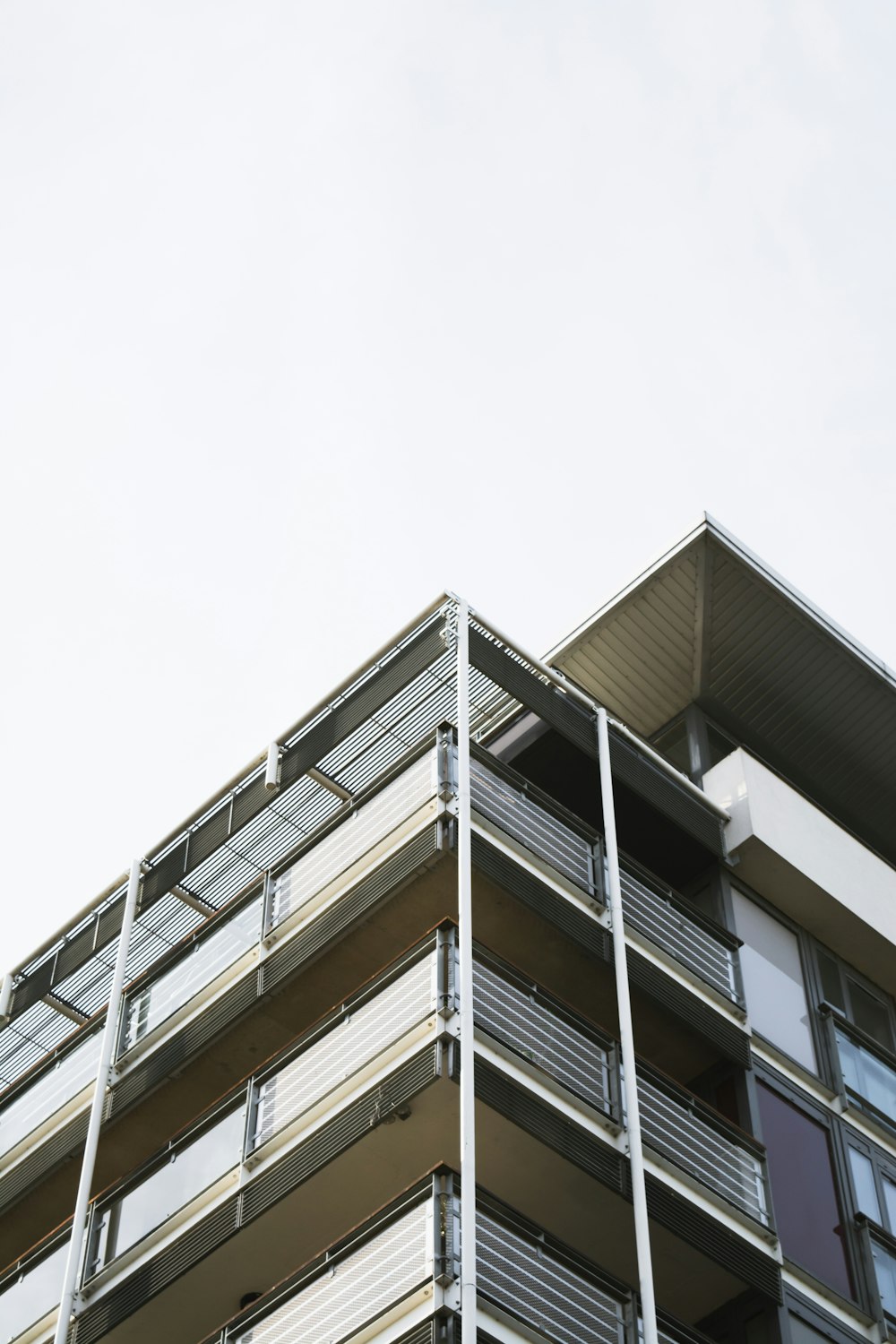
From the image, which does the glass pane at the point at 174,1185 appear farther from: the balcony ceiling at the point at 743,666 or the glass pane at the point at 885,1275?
the balcony ceiling at the point at 743,666

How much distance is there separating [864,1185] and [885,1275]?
43.1 inches

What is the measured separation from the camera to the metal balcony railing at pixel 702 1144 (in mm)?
18688

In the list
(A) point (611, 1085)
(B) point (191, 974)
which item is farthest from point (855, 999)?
(B) point (191, 974)

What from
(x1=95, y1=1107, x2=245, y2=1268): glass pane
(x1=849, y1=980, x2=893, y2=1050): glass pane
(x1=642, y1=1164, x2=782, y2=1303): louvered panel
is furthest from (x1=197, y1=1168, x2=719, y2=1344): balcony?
(x1=849, y1=980, x2=893, y2=1050): glass pane

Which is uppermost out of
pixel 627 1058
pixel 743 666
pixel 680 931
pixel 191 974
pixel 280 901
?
pixel 743 666

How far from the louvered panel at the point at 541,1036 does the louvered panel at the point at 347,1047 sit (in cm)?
57

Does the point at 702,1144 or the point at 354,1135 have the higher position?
the point at 702,1144

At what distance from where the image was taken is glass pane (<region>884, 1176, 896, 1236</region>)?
20438mm

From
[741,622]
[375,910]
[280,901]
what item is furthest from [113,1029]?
[741,622]

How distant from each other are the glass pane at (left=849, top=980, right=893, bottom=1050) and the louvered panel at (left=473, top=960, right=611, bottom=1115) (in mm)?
5625

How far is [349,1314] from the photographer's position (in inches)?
Answer: 632

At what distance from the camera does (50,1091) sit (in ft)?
77.3

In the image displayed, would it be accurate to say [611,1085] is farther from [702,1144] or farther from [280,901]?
[280,901]

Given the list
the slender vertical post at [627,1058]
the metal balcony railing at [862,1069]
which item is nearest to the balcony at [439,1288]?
the slender vertical post at [627,1058]
